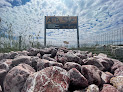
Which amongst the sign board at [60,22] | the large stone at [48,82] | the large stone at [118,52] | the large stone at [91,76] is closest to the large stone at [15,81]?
the large stone at [48,82]

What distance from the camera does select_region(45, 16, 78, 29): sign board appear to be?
11.9 metres

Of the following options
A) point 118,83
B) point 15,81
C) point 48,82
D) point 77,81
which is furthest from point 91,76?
point 15,81

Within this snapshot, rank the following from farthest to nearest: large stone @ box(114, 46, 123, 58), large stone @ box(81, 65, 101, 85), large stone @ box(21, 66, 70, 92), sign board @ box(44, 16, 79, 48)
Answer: sign board @ box(44, 16, 79, 48)
large stone @ box(114, 46, 123, 58)
large stone @ box(81, 65, 101, 85)
large stone @ box(21, 66, 70, 92)

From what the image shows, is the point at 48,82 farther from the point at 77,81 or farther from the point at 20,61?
the point at 20,61

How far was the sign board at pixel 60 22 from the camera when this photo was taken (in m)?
11.9

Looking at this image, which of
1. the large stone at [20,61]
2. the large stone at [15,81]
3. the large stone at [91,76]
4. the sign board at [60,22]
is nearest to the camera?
the large stone at [15,81]

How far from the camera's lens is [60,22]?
1199 cm

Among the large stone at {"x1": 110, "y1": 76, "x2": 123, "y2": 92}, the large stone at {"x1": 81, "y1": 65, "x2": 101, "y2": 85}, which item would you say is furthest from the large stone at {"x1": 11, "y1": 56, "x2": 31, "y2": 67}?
the large stone at {"x1": 110, "y1": 76, "x2": 123, "y2": 92}

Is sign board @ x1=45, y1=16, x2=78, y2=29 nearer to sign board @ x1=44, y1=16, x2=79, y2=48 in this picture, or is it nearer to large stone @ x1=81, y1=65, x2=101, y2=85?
sign board @ x1=44, y1=16, x2=79, y2=48

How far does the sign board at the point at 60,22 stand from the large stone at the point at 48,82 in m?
10.6

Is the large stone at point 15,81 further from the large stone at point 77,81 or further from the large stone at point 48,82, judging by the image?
the large stone at point 77,81

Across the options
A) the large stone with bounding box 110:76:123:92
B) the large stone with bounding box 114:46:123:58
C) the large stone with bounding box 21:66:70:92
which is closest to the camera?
the large stone with bounding box 21:66:70:92

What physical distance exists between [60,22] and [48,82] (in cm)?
1116

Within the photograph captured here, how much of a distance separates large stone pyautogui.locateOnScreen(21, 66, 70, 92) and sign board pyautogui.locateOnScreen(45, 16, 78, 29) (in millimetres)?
10594
